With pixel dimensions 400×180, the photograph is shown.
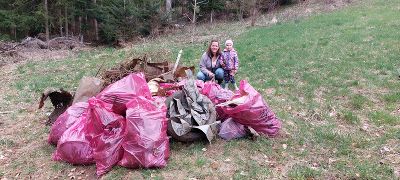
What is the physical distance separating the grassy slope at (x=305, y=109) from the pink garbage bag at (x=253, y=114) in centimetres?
19

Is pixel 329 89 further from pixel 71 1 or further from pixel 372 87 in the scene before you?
pixel 71 1

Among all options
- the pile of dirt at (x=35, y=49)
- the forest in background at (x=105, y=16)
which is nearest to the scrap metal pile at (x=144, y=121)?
the pile of dirt at (x=35, y=49)

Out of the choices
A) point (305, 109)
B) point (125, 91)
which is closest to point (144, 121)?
point (125, 91)

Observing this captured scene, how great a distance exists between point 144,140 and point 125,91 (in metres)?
0.94

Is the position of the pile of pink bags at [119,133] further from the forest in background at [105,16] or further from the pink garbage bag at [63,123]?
the forest in background at [105,16]

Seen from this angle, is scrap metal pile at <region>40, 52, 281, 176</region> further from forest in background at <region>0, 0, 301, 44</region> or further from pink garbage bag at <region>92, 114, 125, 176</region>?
forest in background at <region>0, 0, 301, 44</region>

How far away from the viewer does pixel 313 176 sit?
4504mm

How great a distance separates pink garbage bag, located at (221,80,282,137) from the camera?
5.21 m

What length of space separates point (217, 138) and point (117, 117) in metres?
1.43

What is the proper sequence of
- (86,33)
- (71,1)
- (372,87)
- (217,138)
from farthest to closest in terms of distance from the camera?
1. (86,33)
2. (71,1)
3. (372,87)
4. (217,138)

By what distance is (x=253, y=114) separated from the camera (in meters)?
5.25

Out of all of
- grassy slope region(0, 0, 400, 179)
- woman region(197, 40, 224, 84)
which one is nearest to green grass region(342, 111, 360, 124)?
grassy slope region(0, 0, 400, 179)

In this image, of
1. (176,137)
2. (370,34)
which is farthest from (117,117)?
(370,34)

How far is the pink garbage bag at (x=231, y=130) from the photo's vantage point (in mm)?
5281
